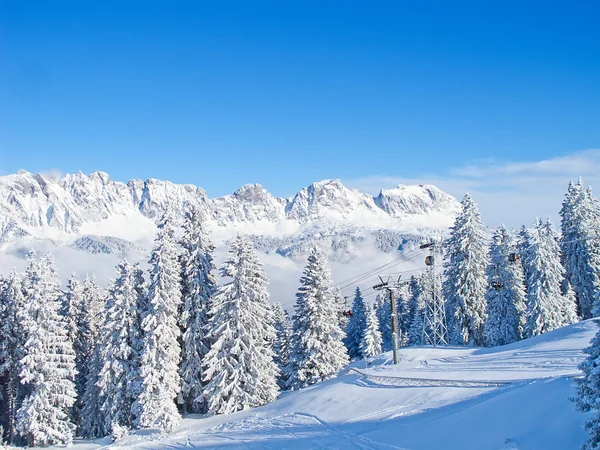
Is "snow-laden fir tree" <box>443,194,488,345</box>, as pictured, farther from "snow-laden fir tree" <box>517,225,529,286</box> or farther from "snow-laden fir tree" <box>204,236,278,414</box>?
"snow-laden fir tree" <box>204,236,278,414</box>

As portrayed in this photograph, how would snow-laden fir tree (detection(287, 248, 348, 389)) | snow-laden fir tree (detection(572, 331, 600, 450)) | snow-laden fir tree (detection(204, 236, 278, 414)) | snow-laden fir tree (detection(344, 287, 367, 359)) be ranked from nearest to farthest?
snow-laden fir tree (detection(572, 331, 600, 450)) → snow-laden fir tree (detection(204, 236, 278, 414)) → snow-laden fir tree (detection(287, 248, 348, 389)) → snow-laden fir tree (detection(344, 287, 367, 359))

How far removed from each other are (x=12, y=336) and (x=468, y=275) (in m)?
39.8

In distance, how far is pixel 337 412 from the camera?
2638cm

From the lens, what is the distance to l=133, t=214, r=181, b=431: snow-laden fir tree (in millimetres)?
32438

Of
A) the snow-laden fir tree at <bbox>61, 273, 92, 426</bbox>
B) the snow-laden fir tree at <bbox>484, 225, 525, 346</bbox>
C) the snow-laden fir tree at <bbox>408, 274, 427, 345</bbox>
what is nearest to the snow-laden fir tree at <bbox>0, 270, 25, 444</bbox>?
the snow-laden fir tree at <bbox>61, 273, 92, 426</bbox>

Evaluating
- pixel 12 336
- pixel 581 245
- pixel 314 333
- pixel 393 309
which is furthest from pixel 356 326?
pixel 12 336

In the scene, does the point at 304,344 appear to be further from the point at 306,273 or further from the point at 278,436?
the point at 278,436

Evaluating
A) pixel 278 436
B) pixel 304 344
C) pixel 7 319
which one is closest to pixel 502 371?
pixel 278 436

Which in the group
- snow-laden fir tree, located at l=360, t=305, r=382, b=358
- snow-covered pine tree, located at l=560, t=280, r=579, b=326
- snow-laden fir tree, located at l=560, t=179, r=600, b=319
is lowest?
snow-laden fir tree, located at l=360, t=305, r=382, b=358

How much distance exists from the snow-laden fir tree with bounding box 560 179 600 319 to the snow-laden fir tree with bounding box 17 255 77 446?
1857 inches

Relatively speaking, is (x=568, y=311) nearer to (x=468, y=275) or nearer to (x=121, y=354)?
(x=468, y=275)

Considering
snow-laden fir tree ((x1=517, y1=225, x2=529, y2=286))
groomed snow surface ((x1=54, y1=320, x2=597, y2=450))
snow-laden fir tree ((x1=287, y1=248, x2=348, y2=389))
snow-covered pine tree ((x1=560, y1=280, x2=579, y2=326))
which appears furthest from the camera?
snow-laden fir tree ((x1=517, y1=225, x2=529, y2=286))

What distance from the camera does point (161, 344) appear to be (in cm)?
3459

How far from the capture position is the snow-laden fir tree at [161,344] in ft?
106
